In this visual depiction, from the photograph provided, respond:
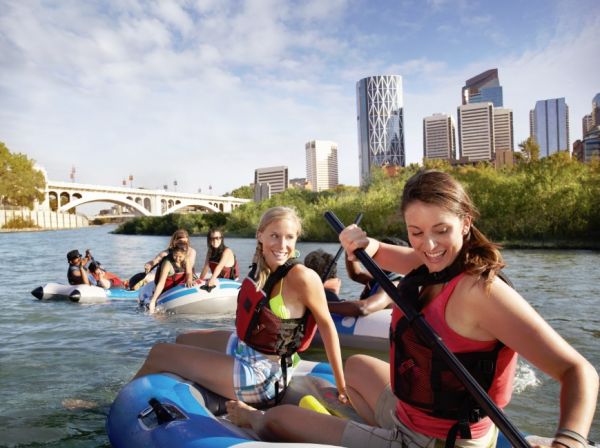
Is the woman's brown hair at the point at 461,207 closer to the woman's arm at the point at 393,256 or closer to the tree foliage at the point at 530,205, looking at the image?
the woman's arm at the point at 393,256

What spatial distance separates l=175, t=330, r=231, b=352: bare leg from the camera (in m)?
2.97

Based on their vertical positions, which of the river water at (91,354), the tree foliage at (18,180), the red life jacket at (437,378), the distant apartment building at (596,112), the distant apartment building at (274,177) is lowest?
the river water at (91,354)

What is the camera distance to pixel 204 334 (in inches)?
123

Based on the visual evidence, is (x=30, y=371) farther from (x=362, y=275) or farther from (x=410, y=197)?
(x=410, y=197)

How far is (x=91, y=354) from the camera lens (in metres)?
5.29

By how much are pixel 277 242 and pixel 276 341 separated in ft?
1.65

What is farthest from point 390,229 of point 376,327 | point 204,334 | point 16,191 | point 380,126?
point 380,126

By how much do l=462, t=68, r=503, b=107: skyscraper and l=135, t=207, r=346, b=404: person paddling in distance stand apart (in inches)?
7931

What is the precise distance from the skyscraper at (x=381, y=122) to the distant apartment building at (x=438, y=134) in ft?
79.3

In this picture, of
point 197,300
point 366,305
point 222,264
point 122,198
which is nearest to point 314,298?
point 366,305

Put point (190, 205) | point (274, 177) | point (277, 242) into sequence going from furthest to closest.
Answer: point (274, 177) → point (190, 205) → point (277, 242)

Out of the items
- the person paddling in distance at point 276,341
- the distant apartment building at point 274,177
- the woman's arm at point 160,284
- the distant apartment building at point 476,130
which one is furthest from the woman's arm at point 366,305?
the distant apartment building at point 274,177

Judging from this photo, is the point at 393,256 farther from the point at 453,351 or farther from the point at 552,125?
the point at 552,125

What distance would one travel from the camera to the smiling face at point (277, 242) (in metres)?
2.66
